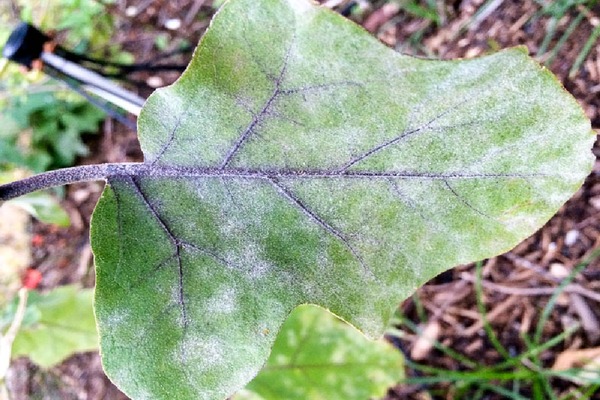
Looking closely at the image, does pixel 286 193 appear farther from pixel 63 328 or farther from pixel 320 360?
pixel 63 328

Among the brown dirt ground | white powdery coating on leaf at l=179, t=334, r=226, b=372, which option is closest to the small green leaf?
white powdery coating on leaf at l=179, t=334, r=226, b=372

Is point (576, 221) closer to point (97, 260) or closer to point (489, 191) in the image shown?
point (489, 191)

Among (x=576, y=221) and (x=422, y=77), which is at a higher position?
(x=422, y=77)

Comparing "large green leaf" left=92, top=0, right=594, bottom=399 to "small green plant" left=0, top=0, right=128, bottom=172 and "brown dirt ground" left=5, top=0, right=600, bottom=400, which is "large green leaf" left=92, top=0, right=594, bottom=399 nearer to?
"brown dirt ground" left=5, top=0, right=600, bottom=400

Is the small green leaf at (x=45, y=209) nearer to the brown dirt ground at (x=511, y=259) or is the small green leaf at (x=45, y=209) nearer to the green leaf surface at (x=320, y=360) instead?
the green leaf surface at (x=320, y=360)

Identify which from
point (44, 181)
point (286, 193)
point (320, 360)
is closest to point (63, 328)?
point (320, 360)

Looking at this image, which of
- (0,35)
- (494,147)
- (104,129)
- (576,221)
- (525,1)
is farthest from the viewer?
(104,129)

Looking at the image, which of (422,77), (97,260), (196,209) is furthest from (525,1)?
(97,260)
